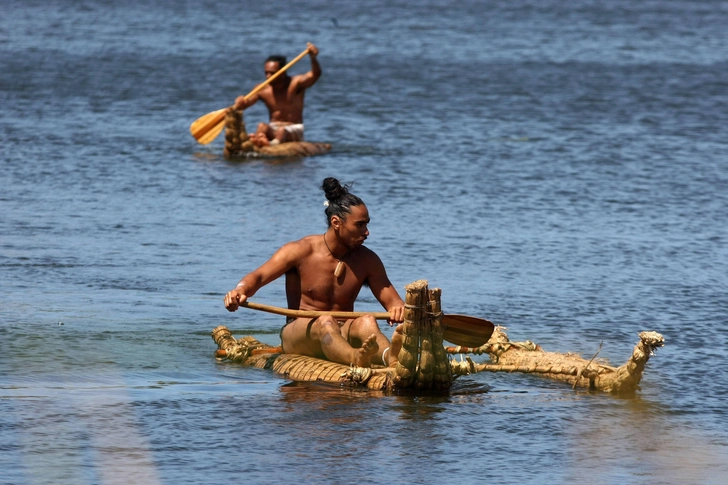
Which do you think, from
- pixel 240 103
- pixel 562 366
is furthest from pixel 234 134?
pixel 562 366

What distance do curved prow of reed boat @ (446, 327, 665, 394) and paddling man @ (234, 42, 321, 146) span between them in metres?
9.32

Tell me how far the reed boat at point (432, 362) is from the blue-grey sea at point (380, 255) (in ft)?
0.37

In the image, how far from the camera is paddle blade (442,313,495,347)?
7.95 meters

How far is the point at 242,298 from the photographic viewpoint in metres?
8.08

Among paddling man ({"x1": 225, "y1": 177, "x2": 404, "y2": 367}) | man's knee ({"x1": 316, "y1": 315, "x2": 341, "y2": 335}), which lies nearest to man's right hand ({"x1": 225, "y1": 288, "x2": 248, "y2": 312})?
paddling man ({"x1": 225, "y1": 177, "x2": 404, "y2": 367})

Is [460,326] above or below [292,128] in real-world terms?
below

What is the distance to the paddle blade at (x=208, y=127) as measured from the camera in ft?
57.8

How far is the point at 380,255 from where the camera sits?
469 inches

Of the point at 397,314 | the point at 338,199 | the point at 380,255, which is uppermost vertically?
the point at 338,199

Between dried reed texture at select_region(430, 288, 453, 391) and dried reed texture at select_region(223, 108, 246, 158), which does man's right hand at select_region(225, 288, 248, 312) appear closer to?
dried reed texture at select_region(430, 288, 453, 391)

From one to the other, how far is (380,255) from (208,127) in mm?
6348

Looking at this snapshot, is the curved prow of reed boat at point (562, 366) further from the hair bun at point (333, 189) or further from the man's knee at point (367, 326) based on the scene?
the hair bun at point (333, 189)

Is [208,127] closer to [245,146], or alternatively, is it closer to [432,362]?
[245,146]

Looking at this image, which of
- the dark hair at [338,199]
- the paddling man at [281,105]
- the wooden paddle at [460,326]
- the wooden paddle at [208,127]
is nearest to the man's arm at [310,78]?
the paddling man at [281,105]
